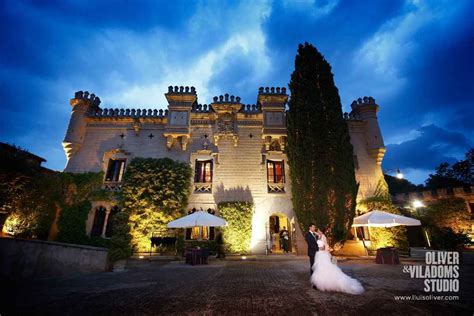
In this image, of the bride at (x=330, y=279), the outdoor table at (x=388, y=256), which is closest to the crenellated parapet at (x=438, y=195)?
the outdoor table at (x=388, y=256)

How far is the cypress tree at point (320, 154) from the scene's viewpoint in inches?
456

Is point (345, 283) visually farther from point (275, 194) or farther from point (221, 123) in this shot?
point (221, 123)

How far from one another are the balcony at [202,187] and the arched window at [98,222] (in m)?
6.95

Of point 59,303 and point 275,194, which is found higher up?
point 275,194

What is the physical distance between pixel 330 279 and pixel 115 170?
1644cm

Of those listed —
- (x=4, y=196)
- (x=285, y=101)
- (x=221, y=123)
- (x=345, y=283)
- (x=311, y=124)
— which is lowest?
(x=345, y=283)

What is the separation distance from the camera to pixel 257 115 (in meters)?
16.9

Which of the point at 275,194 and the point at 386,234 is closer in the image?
the point at 386,234

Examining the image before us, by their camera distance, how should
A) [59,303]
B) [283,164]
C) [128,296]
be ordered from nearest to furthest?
[59,303]
[128,296]
[283,164]

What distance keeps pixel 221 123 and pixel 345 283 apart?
1350cm

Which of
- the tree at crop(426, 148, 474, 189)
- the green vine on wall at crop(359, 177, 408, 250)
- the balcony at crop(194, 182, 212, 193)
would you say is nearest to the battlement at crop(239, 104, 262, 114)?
the balcony at crop(194, 182, 212, 193)

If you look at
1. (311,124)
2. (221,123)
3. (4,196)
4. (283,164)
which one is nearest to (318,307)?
(311,124)

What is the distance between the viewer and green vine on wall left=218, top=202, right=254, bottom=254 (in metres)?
13.3

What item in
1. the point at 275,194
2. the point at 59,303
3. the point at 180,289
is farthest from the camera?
the point at 275,194
